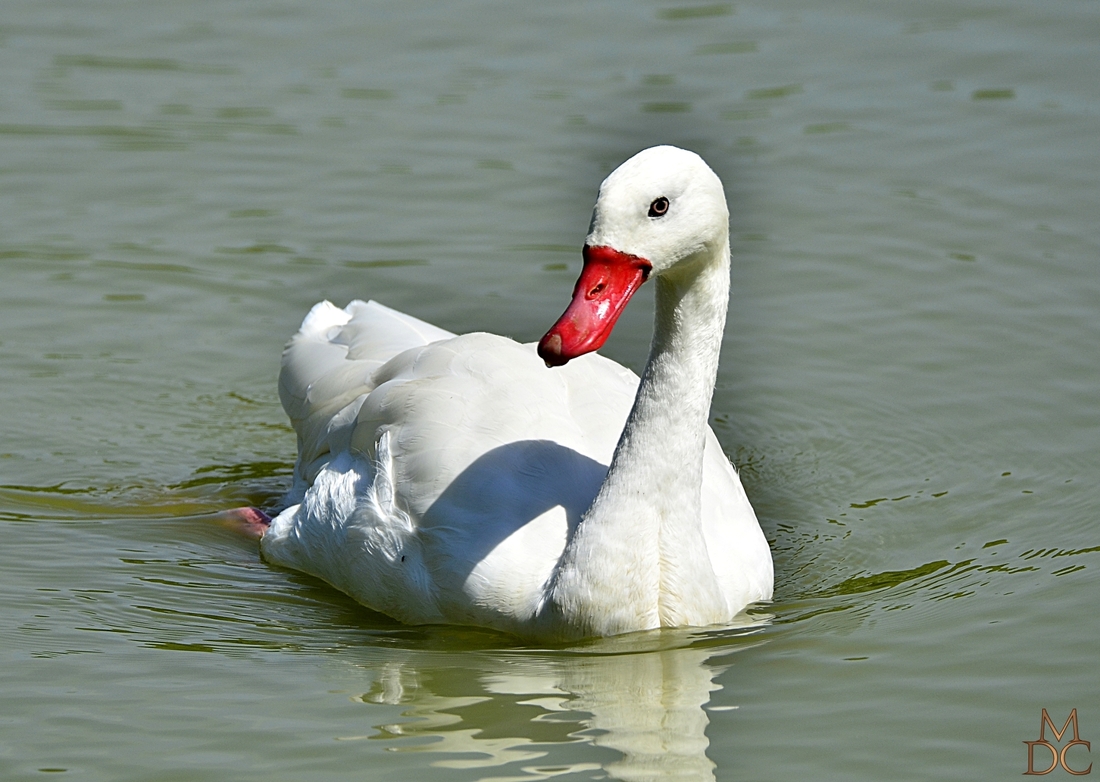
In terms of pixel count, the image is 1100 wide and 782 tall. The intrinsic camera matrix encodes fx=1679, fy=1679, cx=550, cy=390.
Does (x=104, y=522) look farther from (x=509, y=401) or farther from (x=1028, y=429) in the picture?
(x=1028, y=429)

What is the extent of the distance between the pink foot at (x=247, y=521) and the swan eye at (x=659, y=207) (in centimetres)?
321

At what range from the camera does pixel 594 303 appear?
19.5ft

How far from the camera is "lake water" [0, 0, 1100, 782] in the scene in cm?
614

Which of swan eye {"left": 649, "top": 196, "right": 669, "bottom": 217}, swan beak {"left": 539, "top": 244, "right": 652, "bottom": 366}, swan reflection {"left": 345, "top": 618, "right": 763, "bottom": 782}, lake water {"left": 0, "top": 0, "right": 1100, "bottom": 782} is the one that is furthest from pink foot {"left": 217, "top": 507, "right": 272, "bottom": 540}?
swan eye {"left": 649, "top": 196, "right": 669, "bottom": 217}

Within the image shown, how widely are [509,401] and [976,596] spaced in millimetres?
2195

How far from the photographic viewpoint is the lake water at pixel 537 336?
6.14 meters

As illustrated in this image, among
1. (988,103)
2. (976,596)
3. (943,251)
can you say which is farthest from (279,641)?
(988,103)

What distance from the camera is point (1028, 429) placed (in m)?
9.10

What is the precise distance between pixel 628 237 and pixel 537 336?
436 centimetres

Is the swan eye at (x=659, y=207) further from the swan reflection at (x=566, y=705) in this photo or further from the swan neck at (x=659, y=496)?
the swan reflection at (x=566, y=705)
